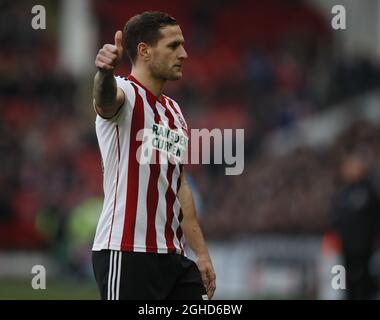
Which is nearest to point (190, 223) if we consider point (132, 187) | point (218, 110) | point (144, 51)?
point (132, 187)

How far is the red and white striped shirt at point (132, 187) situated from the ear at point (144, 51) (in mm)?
221

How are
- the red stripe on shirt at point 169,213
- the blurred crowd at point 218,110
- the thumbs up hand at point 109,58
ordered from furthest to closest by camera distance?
the blurred crowd at point 218,110 → the red stripe on shirt at point 169,213 → the thumbs up hand at point 109,58

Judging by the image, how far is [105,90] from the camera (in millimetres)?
5348

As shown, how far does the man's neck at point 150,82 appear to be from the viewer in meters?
5.88

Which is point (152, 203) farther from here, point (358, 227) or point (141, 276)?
point (358, 227)

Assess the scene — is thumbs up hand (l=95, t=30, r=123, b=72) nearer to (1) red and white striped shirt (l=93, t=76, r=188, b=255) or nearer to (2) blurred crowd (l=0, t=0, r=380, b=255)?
(1) red and white striped shirt (l=93, t=76, r=188, b=255)

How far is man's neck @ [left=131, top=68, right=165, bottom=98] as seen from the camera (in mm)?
5875

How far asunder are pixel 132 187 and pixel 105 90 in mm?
572

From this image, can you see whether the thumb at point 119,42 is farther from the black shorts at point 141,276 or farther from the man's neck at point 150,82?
the black shorts at point 141,276

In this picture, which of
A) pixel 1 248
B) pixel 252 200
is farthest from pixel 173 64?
pixel 1 248

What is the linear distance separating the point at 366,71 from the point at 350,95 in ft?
1.88

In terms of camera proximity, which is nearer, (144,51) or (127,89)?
(127,89)

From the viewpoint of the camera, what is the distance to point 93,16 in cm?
2542
